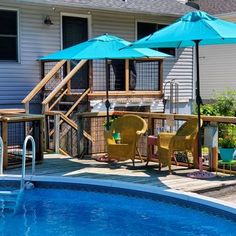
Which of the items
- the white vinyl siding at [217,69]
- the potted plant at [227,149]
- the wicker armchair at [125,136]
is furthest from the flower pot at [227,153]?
the white vinyl siding at [217,69]

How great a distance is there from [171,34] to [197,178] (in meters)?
2.34

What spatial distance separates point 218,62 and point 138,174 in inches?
571

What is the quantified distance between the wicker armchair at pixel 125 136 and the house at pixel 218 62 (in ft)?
41.0

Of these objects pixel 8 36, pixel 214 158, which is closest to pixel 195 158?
pixel 214 158

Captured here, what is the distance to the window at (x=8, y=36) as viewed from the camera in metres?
12.3

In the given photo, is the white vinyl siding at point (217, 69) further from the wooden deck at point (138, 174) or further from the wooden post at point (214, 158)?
the wooden post at point (214, 158)

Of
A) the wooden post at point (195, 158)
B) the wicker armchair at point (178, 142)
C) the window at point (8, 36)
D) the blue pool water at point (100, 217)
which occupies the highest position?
the window at point (8, 36)

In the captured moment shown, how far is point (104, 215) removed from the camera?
6.59 meters

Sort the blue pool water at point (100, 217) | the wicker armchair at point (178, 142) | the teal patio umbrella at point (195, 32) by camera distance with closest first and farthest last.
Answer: the blue pool water at point (100, 217)
the teal patio umbrella at point (195, 32)
the wicker armchair at point (178, 142)

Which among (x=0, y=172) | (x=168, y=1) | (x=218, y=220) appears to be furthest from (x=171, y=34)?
(x=168, y=1)

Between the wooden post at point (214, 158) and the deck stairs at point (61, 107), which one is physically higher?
the deck stairs at point (61, 107)

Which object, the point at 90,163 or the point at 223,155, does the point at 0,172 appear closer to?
the point at 90,163

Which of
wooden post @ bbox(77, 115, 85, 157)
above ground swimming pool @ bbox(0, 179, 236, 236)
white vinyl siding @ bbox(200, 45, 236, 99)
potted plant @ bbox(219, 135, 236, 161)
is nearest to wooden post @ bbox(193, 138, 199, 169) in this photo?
potted plant @ bbox(219, 135, 236, 161)

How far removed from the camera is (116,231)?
230 inches
